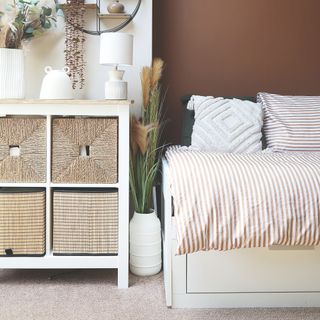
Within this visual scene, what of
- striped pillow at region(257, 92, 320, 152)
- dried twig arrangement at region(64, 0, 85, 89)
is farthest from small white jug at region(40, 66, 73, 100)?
striped pillow at region(257, 92, 320, 152)

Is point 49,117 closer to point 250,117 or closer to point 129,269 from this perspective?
point 129,269

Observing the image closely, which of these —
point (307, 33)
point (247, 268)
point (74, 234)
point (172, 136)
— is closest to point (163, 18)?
point (172, 136)

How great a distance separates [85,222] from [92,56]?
3.43 ft

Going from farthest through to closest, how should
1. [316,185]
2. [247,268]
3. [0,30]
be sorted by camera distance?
[0,30]
[247,268]
[316,185]

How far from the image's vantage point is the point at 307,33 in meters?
2.70

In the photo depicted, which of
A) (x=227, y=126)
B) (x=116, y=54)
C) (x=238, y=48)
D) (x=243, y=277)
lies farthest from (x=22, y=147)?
(x=238, y=48)

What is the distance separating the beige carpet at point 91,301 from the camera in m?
1.66

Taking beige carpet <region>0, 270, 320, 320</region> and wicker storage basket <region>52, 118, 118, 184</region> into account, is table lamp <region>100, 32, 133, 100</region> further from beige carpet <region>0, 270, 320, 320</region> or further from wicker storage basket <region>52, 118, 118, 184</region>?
beige carpet <region>0, 270, 320, 320</region>

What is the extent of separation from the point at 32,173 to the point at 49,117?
0.29 meters

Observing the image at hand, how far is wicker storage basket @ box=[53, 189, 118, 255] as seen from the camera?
195 cm

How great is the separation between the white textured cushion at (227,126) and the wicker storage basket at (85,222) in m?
0.62

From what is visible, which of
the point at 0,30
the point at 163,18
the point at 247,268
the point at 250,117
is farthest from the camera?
the point at 163,18

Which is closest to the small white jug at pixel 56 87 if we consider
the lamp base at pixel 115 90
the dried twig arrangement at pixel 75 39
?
the lamp base at pixel 115 90

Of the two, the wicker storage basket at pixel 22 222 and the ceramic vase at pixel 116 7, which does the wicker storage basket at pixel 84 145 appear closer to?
the wicker storage basket at pixel 22 222
